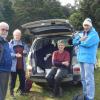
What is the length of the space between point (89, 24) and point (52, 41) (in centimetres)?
307

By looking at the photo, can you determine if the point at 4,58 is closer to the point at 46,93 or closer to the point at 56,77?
the point at 56,77

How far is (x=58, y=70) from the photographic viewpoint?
9.40 metres

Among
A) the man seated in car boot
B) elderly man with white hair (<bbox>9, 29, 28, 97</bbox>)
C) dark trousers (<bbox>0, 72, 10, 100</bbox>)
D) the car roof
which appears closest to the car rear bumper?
the man seated in car boot

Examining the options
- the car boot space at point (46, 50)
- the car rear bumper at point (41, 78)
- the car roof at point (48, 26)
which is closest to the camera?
the car roof at point (48, 26)

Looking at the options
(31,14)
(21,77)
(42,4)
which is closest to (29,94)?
(21,77)

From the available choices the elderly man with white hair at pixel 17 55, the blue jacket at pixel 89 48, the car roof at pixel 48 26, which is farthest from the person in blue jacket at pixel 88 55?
the elderly man with white hair at pixel 17 55

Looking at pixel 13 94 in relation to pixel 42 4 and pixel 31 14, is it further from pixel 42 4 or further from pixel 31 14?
pixel 42 4

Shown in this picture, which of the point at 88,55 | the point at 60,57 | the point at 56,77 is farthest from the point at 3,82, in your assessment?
the point at 60,57

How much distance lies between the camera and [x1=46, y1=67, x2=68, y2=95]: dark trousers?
9258 mm

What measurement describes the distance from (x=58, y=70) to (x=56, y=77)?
9.4 inches

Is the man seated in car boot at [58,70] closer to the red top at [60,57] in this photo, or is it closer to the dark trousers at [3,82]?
the red top at [60,57]

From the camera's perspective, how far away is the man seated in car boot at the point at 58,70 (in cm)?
928

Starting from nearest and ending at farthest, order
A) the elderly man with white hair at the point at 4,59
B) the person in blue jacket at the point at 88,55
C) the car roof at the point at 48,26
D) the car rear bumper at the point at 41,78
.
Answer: the elderly man with white hair at the point at 4,59 → the person in blue jacket at the point at 88,55 → the car roof at the point at 48,26 → the car rear bumper at the point at 41,78

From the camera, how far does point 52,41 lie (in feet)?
35.7
